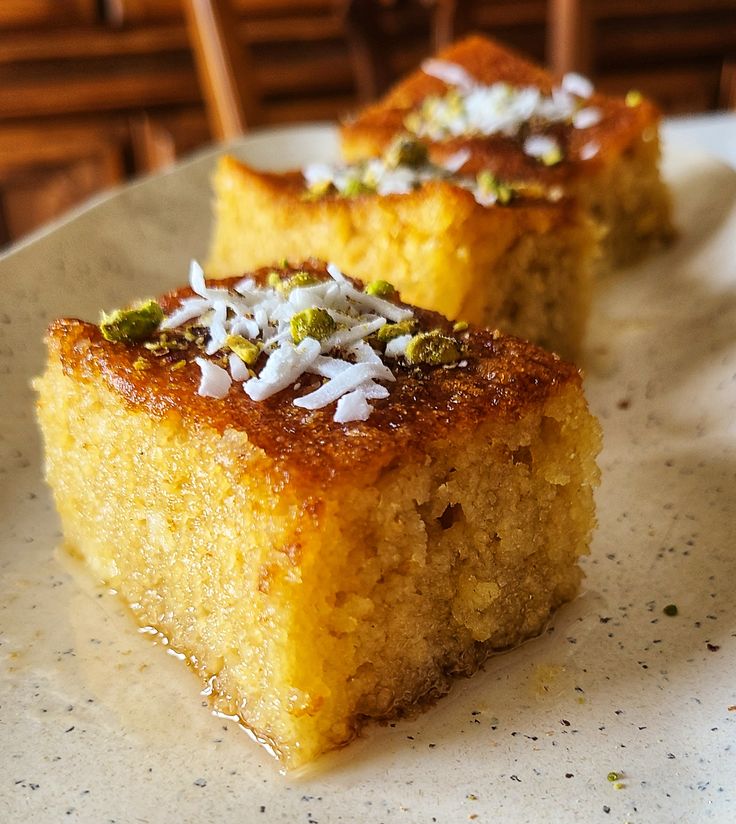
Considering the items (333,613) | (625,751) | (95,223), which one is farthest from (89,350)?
(95,223)

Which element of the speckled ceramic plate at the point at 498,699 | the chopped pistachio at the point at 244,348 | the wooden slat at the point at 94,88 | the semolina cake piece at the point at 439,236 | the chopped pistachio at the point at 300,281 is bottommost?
the speckled ceramic plate at the point at 498,699

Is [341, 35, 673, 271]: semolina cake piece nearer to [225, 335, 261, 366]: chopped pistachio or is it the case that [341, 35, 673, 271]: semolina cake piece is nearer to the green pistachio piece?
the green pistachio piece

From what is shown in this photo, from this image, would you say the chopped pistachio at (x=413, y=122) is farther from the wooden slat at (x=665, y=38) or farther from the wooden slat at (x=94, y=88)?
the wooden slat at (x=665, y=38)

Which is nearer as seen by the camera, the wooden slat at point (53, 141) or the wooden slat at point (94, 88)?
the wooden slat at point (94, 88)

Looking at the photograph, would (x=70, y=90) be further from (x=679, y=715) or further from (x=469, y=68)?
(x=679, y=715)

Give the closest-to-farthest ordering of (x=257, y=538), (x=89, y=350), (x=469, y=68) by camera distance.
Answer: (x=257, y=538)
(x=89, y=350)
(x=469, y=68)

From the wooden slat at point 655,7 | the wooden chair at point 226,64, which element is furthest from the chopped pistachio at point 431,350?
the wooden slat at point 655,7
